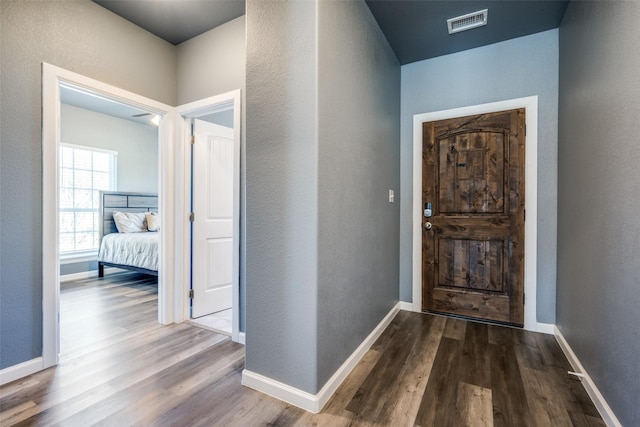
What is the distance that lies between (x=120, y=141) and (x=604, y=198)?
6.41 m

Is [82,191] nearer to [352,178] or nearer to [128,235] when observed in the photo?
[128,235]

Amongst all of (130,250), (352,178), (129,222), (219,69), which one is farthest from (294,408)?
(129,222)

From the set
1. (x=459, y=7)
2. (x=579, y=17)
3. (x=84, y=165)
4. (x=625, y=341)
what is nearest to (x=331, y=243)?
(x=625, y=341)

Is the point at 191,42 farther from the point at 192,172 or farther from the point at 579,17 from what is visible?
the point at 579,17

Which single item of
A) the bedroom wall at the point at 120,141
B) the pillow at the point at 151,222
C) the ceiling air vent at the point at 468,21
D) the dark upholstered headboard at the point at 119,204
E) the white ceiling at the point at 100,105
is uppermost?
the white ceiling at the point at 100,105

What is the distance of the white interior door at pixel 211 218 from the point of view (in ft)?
9.52

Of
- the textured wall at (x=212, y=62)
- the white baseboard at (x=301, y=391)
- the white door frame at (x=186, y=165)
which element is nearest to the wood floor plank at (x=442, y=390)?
the white baseboard at (x=301, y=391)

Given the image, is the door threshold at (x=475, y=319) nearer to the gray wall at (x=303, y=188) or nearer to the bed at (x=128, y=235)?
the gray wall at (x=303, y=188)

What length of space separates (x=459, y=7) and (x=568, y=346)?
8.75 feet

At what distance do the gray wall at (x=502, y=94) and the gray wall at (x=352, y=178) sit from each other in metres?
0.36

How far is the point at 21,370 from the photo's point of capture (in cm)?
186

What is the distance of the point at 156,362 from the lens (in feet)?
6.79

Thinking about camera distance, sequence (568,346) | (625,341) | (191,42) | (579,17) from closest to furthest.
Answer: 1. (625,341)
2. (579,17)
3. (568,346)
4. (191,42)

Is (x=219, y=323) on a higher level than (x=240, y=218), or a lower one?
lower
